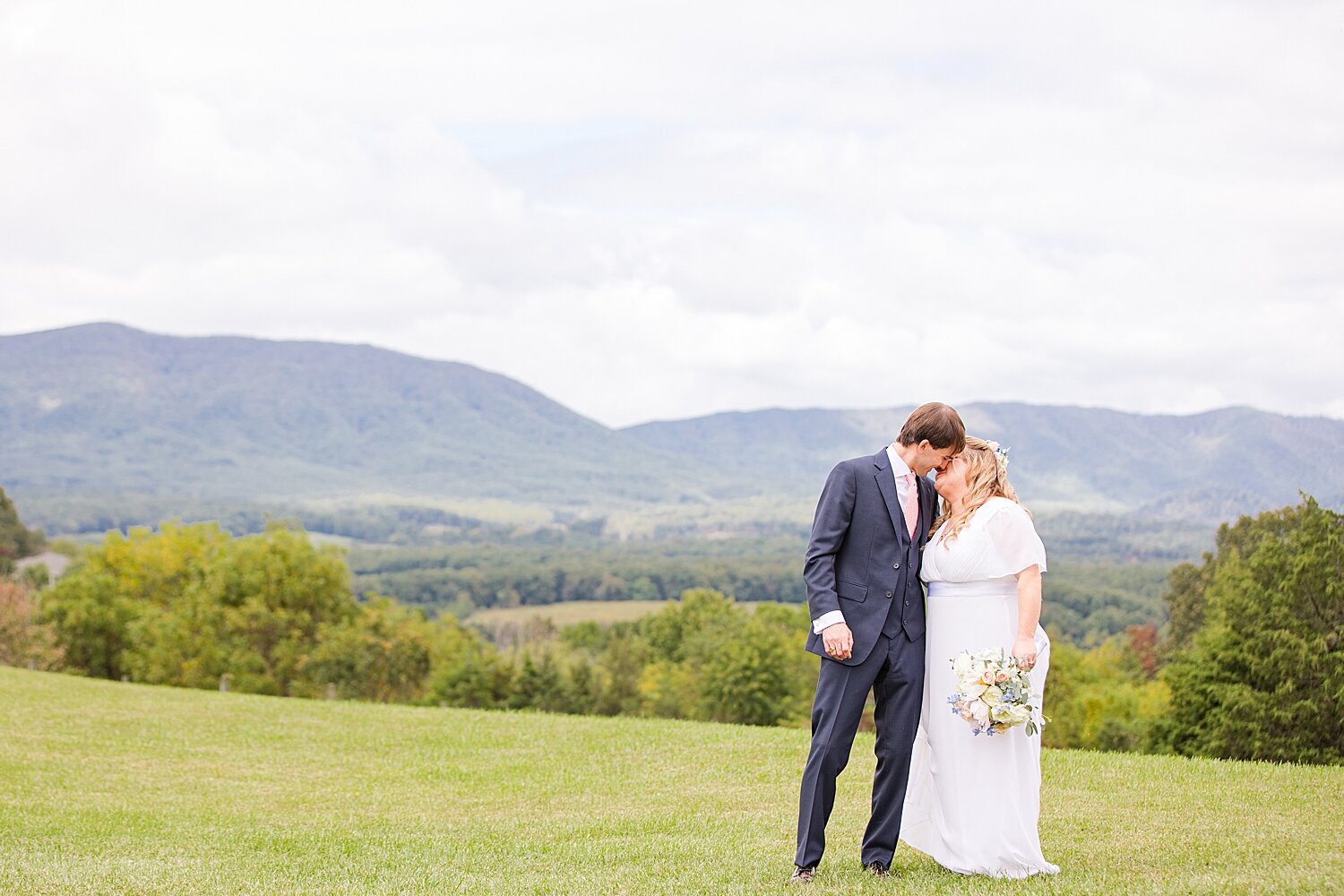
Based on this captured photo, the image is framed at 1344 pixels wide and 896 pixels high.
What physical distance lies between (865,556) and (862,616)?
1.36ft

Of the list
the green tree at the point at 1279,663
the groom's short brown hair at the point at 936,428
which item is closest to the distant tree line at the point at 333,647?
the green tree at the point at 1279,663

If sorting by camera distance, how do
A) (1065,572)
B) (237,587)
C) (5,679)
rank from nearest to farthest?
1. (5,679)
2. (237,587)
3. (1065,572)

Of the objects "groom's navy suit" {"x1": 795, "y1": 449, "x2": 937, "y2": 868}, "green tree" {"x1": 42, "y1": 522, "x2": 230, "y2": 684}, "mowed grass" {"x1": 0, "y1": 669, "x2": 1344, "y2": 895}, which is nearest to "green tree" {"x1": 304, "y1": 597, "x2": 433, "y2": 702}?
"green tree" {"x1": 42, "y1": 522, "x2": 230, "y2": 684}

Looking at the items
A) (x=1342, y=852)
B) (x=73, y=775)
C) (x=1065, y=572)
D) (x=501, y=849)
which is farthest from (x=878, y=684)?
(x=1065, y=572)

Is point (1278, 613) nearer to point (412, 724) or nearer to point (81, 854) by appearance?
point (412, 724)

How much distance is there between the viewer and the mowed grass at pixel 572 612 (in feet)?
487

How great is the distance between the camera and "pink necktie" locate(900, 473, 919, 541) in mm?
8305

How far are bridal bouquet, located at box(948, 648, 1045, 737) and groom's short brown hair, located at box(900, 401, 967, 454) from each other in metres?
1.42

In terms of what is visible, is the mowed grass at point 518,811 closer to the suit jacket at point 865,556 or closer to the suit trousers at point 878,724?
the suit trousers at point 878,724

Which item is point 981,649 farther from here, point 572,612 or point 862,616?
point 572,612

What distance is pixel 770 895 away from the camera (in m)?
7.83

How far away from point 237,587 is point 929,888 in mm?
50613

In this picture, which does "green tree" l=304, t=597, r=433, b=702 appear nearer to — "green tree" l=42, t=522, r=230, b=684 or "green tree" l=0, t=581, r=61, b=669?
"green tree" l=42, t=522, r=230, b=684

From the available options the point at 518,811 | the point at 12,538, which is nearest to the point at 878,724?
the point at 518,811
